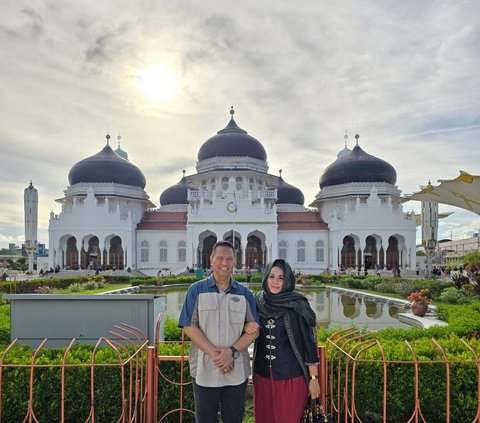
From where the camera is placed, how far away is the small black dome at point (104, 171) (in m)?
40.4

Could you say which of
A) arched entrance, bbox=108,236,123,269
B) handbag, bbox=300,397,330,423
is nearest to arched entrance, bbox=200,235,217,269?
arched entrance, bbox=108,236,123,269

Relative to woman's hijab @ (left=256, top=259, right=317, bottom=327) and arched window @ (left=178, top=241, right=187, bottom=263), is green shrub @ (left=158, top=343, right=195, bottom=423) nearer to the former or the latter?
woman's hijab @ (left=256, top=259, right=317, bottom=327)

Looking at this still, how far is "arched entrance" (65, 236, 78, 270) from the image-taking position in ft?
126

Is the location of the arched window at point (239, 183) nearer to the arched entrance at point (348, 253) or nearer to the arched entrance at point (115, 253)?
the arched entrance at point (348, 253)

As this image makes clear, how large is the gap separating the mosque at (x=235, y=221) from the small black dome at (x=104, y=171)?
98 millimetres

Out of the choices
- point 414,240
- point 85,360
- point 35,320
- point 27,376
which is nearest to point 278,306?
point 85,360

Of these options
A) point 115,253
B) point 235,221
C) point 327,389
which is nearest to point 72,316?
point 327,389

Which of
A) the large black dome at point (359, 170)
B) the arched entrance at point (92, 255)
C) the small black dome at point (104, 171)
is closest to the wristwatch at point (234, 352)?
the arched entrance at point (92, 255)

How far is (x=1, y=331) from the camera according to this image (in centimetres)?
648

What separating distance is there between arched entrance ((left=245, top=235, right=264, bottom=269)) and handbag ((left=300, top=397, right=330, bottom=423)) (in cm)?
3510

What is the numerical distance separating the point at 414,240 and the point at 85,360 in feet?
122

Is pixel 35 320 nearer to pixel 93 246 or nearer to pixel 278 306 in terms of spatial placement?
pixel 278 306

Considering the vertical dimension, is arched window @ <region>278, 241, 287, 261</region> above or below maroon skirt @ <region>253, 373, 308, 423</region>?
below

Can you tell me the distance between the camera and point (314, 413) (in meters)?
3.09
